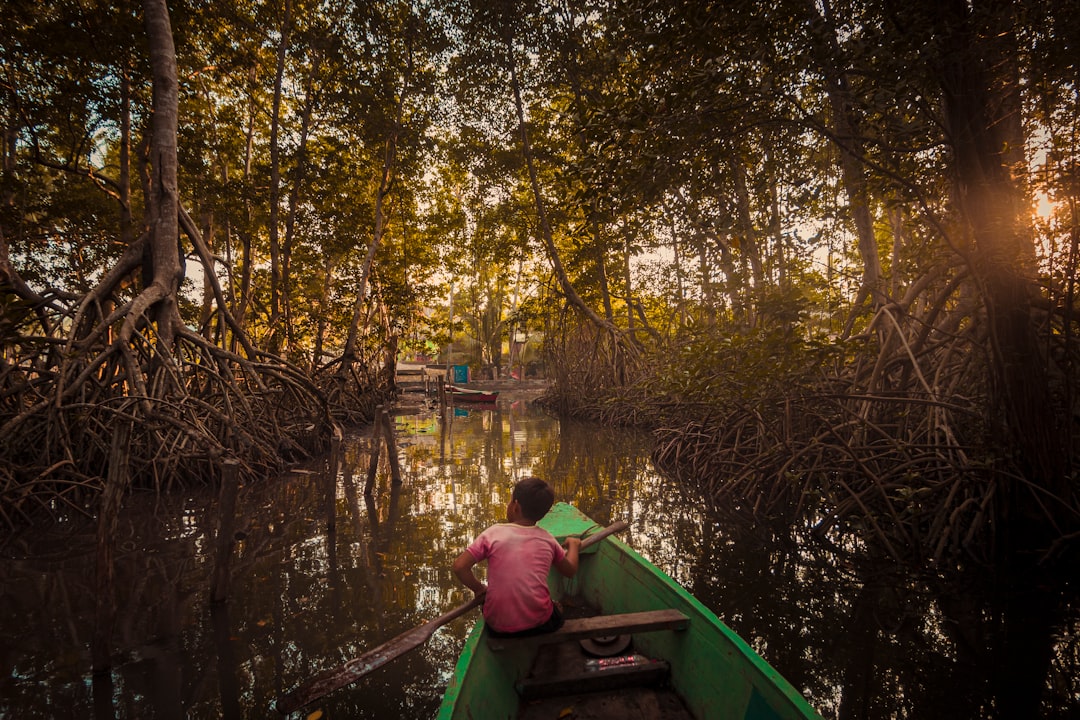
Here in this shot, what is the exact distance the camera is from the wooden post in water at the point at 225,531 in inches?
144

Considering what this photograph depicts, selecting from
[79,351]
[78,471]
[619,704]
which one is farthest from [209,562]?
[619,704]

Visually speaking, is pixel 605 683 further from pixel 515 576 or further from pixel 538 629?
pixel 515 576

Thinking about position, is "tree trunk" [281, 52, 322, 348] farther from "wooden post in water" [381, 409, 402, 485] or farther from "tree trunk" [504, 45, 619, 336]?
"wooden post in water" [381, 409, 402, 485]

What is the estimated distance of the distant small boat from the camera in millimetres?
20984

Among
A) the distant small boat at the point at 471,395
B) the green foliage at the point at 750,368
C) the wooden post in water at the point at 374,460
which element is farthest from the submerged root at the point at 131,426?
the distant small boat at the point at 471,395

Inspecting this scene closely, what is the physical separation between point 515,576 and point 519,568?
4 cm

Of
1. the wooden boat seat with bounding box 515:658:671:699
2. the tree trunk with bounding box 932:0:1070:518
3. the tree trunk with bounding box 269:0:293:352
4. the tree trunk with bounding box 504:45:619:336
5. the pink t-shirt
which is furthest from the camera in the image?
the tree trunk with bounding box 504:45:619:336

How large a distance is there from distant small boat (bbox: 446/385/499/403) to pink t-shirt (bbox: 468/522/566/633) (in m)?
18.2

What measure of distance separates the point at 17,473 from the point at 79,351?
5.29 ft

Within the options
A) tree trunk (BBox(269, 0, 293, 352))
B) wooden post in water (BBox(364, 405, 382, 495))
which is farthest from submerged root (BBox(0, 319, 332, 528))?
tree trunk (BBox(269, 0, 293, 352))

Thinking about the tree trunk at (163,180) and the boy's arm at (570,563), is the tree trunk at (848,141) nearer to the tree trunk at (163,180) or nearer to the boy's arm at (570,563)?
the boy's arm at (570,563)

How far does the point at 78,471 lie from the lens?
6.28 meters

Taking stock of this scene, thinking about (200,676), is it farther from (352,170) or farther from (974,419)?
(352,170)

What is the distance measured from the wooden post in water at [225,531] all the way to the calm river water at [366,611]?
5.4 inches
